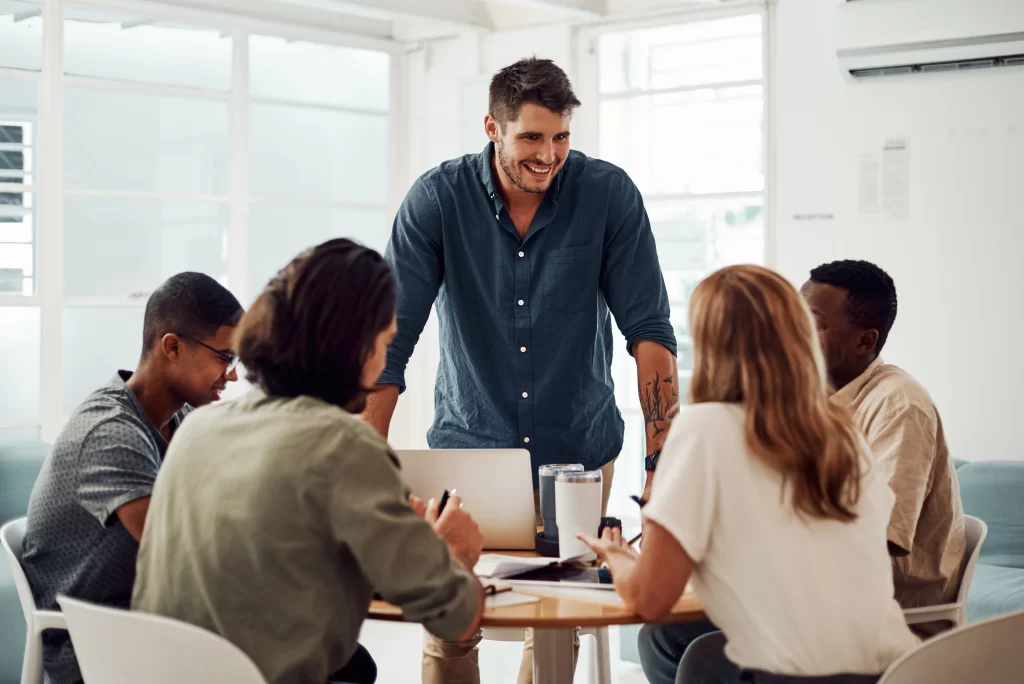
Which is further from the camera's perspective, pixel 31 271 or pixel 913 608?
pixel 31 271

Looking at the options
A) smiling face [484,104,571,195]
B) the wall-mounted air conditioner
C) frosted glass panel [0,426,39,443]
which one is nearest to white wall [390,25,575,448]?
the wall-mounted air conditioner

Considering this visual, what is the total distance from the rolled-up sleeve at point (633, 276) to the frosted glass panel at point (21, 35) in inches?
120

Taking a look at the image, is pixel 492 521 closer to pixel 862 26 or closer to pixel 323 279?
pixel 323 279

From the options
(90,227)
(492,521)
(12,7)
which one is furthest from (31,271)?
(492,521)

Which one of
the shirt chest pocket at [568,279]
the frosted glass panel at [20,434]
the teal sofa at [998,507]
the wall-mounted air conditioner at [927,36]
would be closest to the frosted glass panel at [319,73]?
the frosted glass panel at [20,434]

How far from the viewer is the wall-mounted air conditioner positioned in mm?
4262

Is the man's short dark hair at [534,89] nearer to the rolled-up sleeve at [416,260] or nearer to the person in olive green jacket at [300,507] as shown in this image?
the rolled-up sleeve at [416,260]

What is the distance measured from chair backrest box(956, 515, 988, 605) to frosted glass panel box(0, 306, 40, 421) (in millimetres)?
3783

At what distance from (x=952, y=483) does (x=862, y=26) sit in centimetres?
291

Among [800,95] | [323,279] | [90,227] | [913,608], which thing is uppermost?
[800,95]

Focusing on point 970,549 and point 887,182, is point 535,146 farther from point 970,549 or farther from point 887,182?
point 887,182

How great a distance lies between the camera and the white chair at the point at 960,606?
6.95 feet

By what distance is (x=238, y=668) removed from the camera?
4.85ft

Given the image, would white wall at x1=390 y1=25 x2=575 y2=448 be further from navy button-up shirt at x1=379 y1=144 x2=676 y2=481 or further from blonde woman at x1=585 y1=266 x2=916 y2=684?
blonde woman at x1=585 y1=266 x2=916 y2=684
